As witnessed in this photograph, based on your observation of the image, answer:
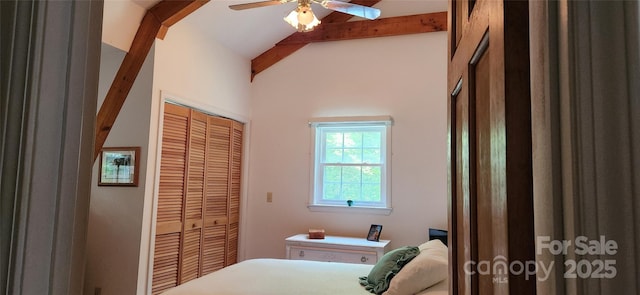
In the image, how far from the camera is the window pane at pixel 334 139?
4.42 m

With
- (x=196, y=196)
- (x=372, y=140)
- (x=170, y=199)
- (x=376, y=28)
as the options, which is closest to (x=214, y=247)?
(x=196, y=196)

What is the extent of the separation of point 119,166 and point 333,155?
85.9 inches

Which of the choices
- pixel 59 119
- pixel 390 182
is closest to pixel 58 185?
pixel 59 119

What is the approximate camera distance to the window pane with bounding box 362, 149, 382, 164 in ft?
13.9

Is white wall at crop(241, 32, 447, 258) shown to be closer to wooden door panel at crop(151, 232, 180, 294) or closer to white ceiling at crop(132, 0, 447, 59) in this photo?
white ceiling at crop(132, 0, 447, 59)

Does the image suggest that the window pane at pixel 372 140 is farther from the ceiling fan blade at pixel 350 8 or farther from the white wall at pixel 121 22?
the white wall at pixel 121 22

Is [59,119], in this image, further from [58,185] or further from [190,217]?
[190,217]

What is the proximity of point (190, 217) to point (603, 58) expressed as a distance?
3711mm

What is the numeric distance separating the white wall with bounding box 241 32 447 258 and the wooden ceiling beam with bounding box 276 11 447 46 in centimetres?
8

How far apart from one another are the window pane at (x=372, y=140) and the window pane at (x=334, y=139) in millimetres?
292

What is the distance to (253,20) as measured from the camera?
403cm

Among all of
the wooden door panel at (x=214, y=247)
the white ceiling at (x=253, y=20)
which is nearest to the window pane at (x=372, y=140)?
the white ceiling at (x=253, y=20)

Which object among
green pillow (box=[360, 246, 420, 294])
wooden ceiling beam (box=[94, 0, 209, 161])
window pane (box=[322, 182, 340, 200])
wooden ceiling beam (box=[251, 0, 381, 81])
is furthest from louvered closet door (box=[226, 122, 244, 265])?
green pillow (box=[360, 246, 420, 294])

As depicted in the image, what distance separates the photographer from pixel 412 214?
4035mm
